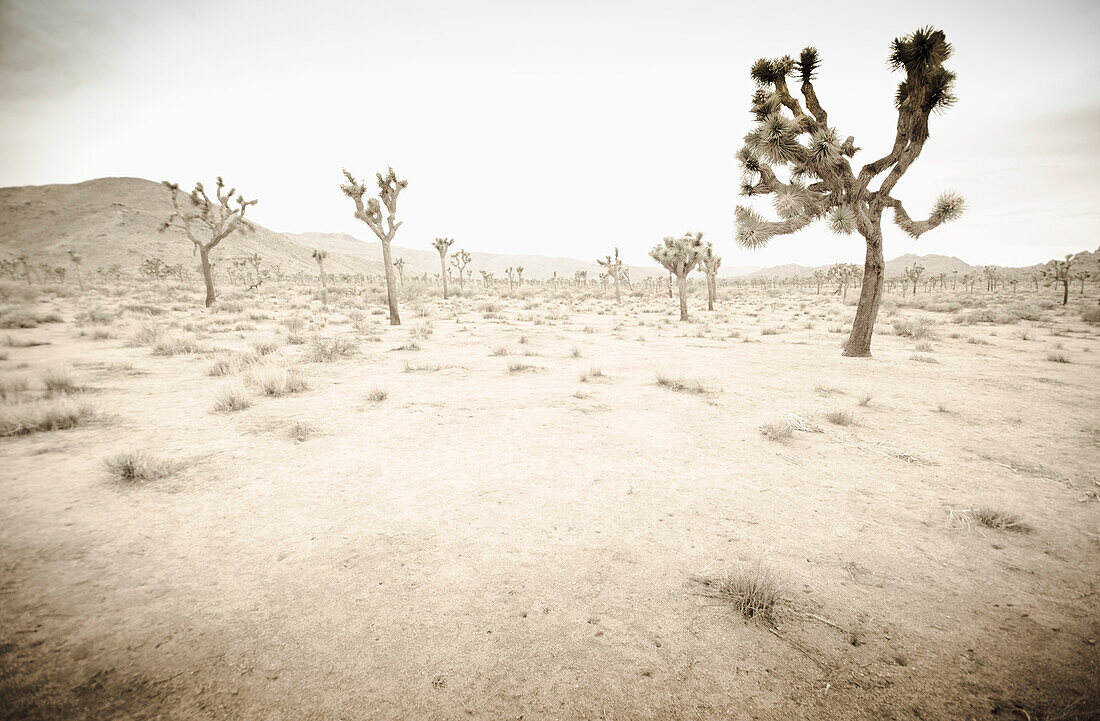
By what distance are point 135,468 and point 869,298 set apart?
14505mm

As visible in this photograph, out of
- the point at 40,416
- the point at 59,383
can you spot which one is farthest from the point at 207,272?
the point at 40,416

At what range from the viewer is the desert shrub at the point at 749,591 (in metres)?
2.46

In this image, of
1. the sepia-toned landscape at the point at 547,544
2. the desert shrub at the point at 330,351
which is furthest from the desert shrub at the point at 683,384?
the desert shrub at the point at 330,351

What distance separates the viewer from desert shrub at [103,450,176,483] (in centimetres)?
401

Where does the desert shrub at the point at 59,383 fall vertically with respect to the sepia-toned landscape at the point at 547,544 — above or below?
above

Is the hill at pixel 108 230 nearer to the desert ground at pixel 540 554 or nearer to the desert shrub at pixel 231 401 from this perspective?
the desert shrub at pixel 231 401

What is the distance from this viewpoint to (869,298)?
10.9 meters

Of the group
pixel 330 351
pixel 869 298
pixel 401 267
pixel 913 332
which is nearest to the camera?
pixel 330 351

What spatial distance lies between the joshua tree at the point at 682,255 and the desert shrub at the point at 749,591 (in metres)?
21.1

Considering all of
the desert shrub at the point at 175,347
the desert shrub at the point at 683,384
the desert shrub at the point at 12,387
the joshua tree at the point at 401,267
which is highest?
the joshua tree at the point at 401,267

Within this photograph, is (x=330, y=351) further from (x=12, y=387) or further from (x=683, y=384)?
(x=683, y=384)

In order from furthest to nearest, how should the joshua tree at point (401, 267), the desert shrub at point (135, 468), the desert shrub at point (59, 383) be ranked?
the joshua tree at point (401, 267) < the desert shrub at point (59, 383) < the desert shrub at point (135, 468)

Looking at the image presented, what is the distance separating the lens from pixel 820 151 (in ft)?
32.9

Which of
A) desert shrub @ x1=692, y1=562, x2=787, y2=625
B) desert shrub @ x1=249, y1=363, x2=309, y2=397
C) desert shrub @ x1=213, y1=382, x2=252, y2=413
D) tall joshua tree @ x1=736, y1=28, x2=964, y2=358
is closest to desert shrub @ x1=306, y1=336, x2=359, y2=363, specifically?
desert shrub @ x1=249, y1=363, x2=309, y2=397
